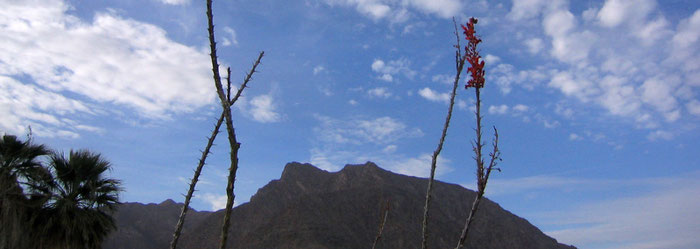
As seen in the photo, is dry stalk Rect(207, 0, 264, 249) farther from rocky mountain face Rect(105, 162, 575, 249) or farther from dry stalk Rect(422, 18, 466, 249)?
rocky mountain face Rect(105, 162, 575, 249)

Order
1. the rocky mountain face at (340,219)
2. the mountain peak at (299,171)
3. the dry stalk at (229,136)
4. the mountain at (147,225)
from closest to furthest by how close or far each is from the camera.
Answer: the dry stalk at (229,136)
the rocky mountain face at (340,219)
the mountain at (147,225)
the mountain peak at (299,171)

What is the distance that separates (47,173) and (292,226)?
80.9m

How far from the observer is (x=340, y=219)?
102312mm

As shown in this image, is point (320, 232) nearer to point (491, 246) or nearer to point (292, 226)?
point (292, 226)

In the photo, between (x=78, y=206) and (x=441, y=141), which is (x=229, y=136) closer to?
(x=441, y=141)

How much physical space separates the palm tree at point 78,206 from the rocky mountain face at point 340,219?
60.6m

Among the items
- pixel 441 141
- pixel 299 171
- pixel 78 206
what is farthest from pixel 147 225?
pixel 441 141

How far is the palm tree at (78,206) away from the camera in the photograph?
15.2m

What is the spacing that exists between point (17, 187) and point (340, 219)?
89.2 metres

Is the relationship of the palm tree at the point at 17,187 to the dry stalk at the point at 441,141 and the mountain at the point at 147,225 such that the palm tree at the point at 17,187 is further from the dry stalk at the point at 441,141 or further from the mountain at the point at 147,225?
the mountain at the point at 147,225

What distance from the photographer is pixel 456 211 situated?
131 m

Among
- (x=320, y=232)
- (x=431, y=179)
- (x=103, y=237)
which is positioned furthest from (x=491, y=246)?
(x=431, y=179)

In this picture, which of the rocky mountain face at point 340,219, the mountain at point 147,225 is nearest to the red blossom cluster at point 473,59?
the rocky mountain face at point 340,219

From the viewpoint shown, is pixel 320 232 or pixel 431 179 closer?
pixel 431 179
